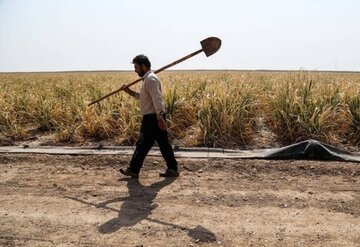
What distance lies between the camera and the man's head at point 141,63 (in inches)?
194

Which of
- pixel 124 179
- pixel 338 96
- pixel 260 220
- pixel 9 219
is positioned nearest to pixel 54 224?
pixel 9 219

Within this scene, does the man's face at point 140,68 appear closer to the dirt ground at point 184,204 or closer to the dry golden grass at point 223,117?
the dirt ground at point 184,204

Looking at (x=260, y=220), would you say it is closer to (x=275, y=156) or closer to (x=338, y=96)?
(x=275, y=156)

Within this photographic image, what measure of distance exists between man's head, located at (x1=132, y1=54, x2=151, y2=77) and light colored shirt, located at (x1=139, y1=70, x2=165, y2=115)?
0.24ft

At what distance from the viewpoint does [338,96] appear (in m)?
7.50

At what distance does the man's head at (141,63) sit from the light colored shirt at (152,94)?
0.24 ft

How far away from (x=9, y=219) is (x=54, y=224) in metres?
0.49

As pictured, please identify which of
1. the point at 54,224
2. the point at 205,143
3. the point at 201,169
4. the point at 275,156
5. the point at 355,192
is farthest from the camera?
the point at 205,143

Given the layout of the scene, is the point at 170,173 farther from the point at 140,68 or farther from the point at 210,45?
the point at 210,45

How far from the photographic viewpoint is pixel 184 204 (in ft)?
13.6

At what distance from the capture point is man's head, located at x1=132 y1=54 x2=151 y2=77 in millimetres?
4922

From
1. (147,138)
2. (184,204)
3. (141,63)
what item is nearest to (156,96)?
(141,63)

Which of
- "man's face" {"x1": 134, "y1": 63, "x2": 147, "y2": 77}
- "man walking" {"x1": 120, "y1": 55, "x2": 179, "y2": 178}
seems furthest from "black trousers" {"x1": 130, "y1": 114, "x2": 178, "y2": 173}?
"man's face" {"x1": 134, "y1": 63, "x2": 147, "y2": 77}

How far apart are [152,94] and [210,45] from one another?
1247 millimetres
